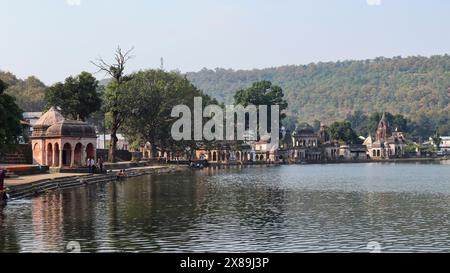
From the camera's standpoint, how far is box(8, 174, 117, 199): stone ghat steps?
159 ft

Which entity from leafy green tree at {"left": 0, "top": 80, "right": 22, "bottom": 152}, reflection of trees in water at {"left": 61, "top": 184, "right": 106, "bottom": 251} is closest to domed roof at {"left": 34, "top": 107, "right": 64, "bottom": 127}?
leafy green tree at {"left": 0, "top": 80, "right": 22, "bottom": 152}

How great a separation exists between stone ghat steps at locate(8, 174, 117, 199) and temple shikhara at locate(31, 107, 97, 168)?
5.58 m

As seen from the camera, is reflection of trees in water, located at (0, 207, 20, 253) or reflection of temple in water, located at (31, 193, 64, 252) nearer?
reflection of trees in water, located at (0, 207, 20, 253)

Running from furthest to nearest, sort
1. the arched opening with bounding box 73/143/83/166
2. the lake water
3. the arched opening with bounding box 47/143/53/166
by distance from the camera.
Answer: the arched opening with bounding box 73/143/83/166
the arched opening with bounding box 47/143/53/166
the lake water

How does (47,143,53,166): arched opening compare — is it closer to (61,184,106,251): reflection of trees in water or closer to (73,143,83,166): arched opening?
(73,143,83,166): arched opening

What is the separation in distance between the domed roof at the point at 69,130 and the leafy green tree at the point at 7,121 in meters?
19.7

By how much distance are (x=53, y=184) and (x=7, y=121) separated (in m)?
6.28

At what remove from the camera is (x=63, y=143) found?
254 ft

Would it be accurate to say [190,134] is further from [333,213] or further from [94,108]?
[333,213]

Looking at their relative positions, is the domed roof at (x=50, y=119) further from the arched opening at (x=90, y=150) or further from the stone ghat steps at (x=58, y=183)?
the stone ghat steps at (x=58, y=183)

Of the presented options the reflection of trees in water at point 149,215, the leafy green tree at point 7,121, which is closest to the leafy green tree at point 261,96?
the reflection of trees in water at point 149,215
